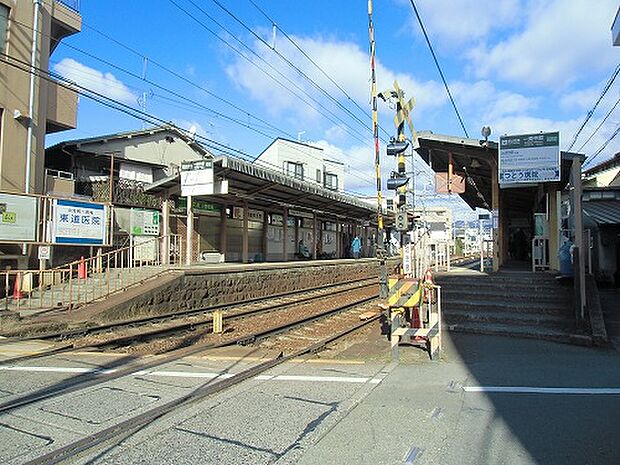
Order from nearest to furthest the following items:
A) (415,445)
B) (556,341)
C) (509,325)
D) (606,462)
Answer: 1. (606,462)
2. (415,445)
3. (556,341)
4. (509,325)

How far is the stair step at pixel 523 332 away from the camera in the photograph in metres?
8.41

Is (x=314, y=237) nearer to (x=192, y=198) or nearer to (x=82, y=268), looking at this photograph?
(x=192, y=198)

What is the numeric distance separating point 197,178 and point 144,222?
4.97 meters

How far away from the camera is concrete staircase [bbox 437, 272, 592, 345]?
356 inches

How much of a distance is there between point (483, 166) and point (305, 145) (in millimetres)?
25799

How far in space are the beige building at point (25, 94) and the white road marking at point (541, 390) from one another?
15.7 metres

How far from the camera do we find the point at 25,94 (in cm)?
1647

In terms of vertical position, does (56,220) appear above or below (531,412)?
above

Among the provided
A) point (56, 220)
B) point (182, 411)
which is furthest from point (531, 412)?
point (56, 220)

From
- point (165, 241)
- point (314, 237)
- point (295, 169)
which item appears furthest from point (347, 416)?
point (295, 169)

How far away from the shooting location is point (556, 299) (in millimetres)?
10039

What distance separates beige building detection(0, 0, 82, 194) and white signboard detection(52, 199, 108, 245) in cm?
291

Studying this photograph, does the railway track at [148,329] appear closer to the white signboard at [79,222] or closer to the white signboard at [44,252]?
the white signboard at [79,222]

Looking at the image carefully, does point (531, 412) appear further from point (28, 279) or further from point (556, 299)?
point (28, 279)
